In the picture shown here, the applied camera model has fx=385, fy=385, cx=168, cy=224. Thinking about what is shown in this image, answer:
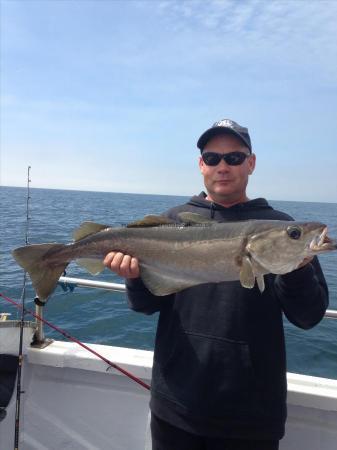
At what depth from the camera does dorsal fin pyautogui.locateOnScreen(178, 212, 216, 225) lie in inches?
136

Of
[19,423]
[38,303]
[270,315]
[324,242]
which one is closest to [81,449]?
[19,423]

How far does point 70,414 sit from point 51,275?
1.91m

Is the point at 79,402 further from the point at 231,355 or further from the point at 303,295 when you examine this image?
the point at 303,295

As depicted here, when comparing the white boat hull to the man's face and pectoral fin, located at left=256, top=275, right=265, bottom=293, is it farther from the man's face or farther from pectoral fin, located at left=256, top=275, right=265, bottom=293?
the man's face

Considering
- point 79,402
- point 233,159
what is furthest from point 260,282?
point 79,402

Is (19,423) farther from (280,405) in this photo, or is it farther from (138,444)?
(280,405)

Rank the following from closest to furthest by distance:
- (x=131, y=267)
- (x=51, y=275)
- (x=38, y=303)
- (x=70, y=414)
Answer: (x=131, y=267)
(x=51, y=275)
(x=38, y=303)
(x=70, y=414)

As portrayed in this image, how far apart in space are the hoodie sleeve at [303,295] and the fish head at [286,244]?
0.09 m

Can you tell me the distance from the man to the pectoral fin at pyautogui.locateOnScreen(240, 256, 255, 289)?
0.63ft

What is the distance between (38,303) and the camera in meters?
4.23

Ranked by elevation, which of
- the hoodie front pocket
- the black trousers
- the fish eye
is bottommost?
the black trousers

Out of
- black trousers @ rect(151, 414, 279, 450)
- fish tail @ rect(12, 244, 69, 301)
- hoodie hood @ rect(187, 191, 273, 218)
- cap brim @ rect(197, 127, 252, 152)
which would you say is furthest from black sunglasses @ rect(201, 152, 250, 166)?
black trousers @ rect(151, 414, 279, 450)

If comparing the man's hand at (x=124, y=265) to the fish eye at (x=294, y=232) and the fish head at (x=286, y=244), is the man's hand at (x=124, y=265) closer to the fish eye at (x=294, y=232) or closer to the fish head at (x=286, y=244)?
the fish head at (x=286, y=244)

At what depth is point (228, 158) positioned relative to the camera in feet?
11.4
